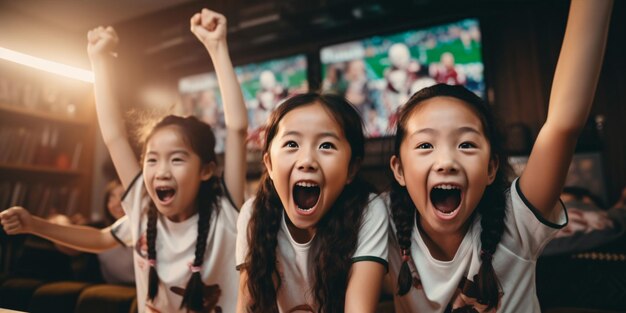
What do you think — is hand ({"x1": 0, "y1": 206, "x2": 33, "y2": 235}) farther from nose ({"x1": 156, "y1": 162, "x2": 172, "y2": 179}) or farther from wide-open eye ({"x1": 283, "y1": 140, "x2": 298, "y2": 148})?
wide-open eye ({"x1": 283, "y1": 140, "x2": 298, "y2": 148})

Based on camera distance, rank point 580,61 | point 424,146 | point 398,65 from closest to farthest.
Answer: point 580,61 → point 424,146 → point 398,65

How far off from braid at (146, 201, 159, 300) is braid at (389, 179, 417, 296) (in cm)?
73

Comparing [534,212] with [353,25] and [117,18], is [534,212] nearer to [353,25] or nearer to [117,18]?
[353,25]

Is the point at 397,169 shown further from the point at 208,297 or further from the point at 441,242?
the point at 208,297

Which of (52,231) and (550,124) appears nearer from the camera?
(550,124)

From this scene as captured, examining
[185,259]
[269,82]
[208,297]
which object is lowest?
[208,297]

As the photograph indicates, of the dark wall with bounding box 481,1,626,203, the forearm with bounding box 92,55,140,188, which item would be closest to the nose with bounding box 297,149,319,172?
the forearm with bounding box 92,55,140,188

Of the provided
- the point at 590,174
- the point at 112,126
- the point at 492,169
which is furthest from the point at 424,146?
the point at 590,174

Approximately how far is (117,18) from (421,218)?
2894 mm

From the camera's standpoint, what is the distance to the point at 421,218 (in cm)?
99

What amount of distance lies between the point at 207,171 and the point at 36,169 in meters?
2.78

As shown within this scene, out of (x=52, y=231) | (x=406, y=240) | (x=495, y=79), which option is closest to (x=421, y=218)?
(x=406, y=240)

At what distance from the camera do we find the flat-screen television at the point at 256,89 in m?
3.31

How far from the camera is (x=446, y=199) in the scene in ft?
3.03
